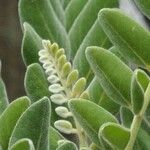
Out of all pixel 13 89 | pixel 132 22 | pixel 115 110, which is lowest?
pixel 13 89

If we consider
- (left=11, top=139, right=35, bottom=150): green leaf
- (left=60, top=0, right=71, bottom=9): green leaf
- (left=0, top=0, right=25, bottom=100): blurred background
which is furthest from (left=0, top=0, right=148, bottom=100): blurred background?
(left=11, top=139, right=35, bottom=150): green leaf

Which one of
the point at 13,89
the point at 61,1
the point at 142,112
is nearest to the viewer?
the point at 142,112

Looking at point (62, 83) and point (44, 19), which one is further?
point (44, 19)

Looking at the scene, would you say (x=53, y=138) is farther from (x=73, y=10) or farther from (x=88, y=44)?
(x=73, y=10)

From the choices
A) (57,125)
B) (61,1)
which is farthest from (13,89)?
(57,125)

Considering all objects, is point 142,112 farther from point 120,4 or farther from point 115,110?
point 120,4

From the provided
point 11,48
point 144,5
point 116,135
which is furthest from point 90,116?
point 11,48

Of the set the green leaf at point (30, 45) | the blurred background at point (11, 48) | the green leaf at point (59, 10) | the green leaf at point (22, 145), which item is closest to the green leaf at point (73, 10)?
the green leaf at point (59, 10)
